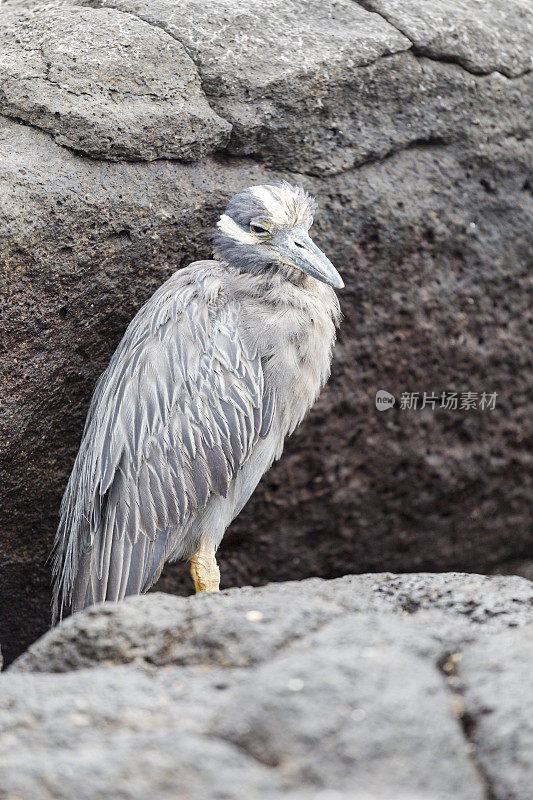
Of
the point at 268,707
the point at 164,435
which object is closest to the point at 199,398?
the point at 164,435

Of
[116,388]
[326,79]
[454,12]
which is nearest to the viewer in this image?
[116,388]

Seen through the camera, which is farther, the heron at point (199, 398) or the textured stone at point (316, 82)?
the textured stone at point (316, 82)

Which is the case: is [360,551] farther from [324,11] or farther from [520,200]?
[324,11]

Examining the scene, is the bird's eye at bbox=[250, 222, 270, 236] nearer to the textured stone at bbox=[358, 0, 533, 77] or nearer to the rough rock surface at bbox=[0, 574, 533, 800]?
the textured stone at bbox=[358, 0, 533, 77]

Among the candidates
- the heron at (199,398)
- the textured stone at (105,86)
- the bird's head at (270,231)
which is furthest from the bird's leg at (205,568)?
the textured stone at (105,86)

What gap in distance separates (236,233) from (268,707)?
1.91 m

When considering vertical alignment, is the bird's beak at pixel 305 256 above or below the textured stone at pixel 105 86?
below

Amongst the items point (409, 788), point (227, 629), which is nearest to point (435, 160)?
point (227, 629)

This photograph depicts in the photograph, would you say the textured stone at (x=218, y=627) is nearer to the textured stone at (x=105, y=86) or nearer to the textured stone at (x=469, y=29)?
the textured stone at (x=105, y=86)

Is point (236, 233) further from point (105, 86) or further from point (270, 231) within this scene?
point (105, 86)

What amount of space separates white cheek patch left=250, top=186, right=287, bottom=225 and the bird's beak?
61 millimetres

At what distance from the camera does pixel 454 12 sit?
133 inches

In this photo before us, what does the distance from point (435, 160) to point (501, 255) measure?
555mm

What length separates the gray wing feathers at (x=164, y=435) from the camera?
2.80m
